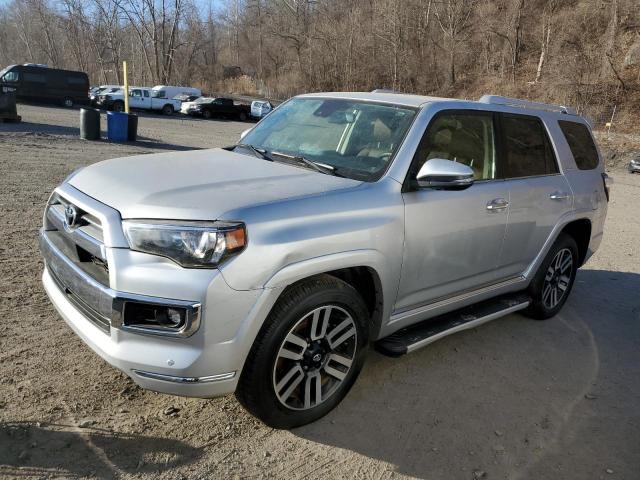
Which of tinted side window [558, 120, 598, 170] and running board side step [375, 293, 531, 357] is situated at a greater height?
tinted side window [558, 120, 598, 170]

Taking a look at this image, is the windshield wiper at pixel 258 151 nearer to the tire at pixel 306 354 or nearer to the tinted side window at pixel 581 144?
the tire at pixel 306 354

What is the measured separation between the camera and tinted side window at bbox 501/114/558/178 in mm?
4270

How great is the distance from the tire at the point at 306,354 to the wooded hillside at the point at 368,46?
107ft

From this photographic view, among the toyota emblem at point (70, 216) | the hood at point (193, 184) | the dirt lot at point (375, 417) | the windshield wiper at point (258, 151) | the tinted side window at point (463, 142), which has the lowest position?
the dirt lot at point (375, 417)

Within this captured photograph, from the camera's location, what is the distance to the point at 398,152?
3480 mm

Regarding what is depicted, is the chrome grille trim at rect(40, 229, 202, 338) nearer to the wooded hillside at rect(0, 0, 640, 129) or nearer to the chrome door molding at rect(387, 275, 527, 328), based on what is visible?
the chrome door molding at rect(387, 275, 527, 328)

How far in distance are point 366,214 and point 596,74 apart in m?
38.6

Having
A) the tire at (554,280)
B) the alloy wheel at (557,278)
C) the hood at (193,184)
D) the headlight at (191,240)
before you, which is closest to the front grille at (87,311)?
the headlight at (191,240)

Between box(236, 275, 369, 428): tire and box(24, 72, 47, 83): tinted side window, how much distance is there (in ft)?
114

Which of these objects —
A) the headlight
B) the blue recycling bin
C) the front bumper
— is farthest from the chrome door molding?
the blue recycling bin

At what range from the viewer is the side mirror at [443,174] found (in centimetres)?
329

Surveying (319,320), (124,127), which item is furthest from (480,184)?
(124,127)

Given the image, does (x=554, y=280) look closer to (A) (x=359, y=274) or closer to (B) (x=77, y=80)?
(A) (x=359, y=274)

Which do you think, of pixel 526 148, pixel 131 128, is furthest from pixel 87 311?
pixel 131 128
